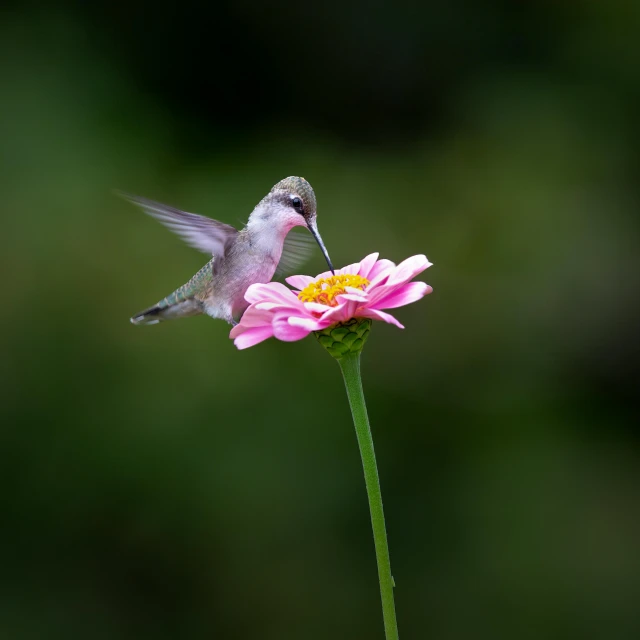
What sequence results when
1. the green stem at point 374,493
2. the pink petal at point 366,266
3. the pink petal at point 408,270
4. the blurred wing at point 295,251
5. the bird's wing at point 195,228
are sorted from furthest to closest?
the blurred wing at point 295,251
the bird's wing at point 195,228
the pink petal at point 366,266
the pink petal at point 408,270
the green stem at point 374,493

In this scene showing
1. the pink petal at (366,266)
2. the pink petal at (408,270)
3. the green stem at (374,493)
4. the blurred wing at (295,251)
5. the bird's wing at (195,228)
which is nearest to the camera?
the green stem at (374,493)

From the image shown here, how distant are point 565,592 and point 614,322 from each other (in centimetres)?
86

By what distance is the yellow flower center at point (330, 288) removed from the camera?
2.71 ft

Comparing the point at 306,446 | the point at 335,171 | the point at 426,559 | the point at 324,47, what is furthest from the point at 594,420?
the point at 324,47

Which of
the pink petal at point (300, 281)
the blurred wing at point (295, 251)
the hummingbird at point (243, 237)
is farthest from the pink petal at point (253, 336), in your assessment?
the blurred wing at point (295, 251)

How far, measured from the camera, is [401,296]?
2.60 feet

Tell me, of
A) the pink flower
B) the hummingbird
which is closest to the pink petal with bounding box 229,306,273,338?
the pink flower

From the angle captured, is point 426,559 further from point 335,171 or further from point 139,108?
point 139,108

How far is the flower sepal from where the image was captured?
782 millimetres

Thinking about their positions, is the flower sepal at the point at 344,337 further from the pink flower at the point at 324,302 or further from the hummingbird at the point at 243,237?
the hummingbird at the point at 243,237

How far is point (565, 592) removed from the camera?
2213mm

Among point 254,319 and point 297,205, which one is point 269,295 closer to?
point 254,319

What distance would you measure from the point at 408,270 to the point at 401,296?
0.09 feet

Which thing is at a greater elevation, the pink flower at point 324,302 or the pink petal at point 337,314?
the pink flower at point 324,302
